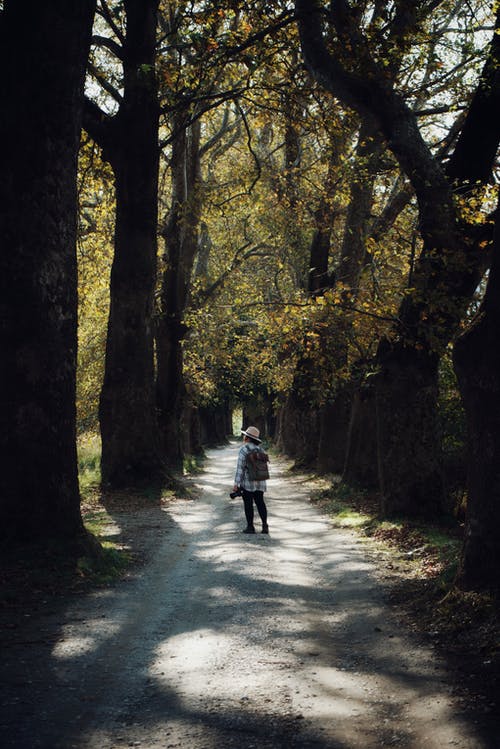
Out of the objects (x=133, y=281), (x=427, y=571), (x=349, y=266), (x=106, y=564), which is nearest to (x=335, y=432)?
(x=349, y=266)

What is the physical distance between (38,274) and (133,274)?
31.3 feet

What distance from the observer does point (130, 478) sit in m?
19.3

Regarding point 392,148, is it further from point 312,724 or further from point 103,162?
point 312,724

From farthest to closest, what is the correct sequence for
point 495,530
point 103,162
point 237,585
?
point 103,162 → point 237,585 → point 495,530

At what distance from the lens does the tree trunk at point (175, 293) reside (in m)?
25.6

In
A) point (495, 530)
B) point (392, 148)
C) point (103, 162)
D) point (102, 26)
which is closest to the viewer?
point (495, 530)

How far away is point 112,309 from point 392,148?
29.0 ft

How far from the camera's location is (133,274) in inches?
747

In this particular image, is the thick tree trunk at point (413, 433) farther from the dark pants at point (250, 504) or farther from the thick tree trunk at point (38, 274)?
the thick tree trunk at point (38, 274)

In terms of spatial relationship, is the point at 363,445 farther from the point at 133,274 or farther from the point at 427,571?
the point at 427,571

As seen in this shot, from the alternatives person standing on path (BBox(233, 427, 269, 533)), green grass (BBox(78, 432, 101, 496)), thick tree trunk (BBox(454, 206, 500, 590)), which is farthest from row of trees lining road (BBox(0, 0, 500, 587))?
person standing on path (BBox(233, 427, 269, 533))

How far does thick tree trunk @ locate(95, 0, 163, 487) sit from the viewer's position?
1820 cm

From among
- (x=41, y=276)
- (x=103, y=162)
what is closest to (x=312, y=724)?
(x=41, y=276)

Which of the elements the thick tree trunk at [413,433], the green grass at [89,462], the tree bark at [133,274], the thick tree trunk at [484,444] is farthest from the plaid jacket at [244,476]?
the thick tree trunk at [484,444]
